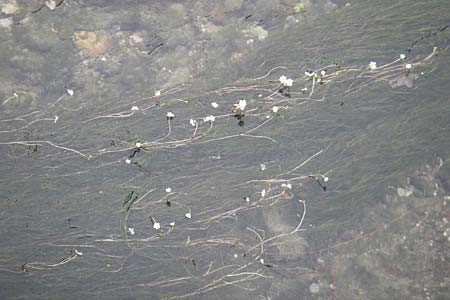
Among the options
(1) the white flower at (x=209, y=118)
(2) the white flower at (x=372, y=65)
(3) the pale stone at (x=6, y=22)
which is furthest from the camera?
(3) the pale stone at (x=6, y=22)

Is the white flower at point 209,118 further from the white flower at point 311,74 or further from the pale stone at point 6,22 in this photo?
the pale stone at point 6,22

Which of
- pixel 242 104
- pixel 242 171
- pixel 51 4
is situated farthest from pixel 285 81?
pixel 51 4

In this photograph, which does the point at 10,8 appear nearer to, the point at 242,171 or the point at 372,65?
the point at 242,171

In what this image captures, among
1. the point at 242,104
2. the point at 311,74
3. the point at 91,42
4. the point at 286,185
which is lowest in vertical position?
the point at 286,185

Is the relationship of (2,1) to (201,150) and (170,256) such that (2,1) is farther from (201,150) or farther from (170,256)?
(170,256)

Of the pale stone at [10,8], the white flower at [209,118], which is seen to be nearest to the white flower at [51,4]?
the pale stone at [10,8]

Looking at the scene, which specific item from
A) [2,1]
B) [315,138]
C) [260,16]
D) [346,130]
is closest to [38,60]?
[2,1]

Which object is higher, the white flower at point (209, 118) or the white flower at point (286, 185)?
the white flower at point (209, 118)

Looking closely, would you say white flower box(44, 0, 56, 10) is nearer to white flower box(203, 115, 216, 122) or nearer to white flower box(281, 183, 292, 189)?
white flower box(203, 115, 216, 122)

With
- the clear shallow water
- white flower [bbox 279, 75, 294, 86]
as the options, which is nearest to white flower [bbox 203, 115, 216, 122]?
the clear shallow water
